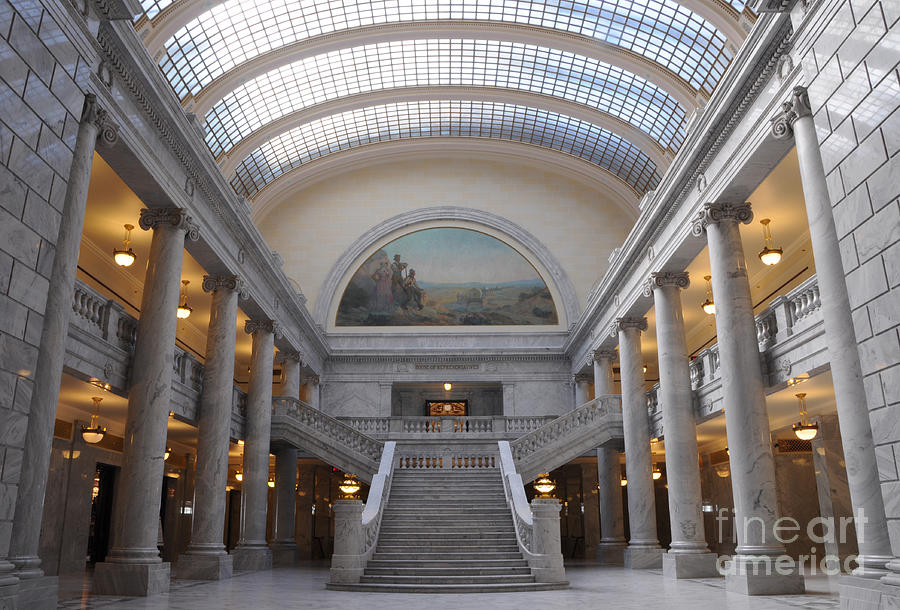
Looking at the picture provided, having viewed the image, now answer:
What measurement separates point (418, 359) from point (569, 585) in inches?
672

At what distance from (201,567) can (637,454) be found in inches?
463

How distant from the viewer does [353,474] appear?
74.4 feet

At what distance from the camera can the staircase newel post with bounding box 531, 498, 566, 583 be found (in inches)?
561

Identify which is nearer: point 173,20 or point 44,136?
point 44,136

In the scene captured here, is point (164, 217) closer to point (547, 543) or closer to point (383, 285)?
point (547, 543)

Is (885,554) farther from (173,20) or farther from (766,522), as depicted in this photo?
(173,20)

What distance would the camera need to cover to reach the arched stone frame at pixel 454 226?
3094 cm

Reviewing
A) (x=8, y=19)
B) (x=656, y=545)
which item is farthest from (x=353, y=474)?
(x=8, y=19)

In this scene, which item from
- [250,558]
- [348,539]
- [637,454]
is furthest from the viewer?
[637,454]

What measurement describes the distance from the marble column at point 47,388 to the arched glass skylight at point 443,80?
1550 centimetres

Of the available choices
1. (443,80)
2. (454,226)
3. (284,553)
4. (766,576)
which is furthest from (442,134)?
(766,576)

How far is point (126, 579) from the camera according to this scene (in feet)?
40.4

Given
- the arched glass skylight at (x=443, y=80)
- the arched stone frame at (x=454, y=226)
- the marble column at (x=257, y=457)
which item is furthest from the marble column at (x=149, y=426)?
the arched stone frame at (x=454, y=226)

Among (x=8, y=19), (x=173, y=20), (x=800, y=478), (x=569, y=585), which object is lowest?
(x=569, y=585)
